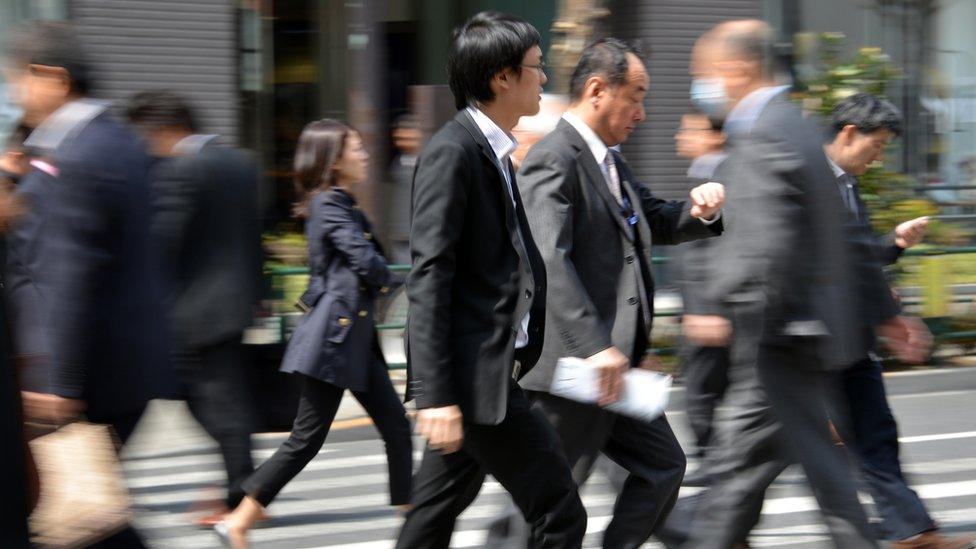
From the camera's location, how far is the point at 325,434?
→ 6.41 meters

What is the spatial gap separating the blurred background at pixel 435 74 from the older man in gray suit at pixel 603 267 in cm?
385

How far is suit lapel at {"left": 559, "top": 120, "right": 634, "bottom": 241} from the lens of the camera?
15.9 ft

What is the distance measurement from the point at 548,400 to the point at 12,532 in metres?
1.83

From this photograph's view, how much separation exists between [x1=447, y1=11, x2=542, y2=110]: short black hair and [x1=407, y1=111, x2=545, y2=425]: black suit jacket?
87mm

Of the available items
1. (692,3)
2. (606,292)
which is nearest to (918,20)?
(692,3)

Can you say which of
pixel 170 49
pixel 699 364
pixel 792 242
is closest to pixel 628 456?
pixel 792 242

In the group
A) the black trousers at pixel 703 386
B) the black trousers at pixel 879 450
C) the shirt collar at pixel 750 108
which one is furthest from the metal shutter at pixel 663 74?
the shirt collar at pixel 750 108

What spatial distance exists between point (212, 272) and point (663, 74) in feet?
31.2

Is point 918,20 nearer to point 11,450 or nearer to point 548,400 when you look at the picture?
point 548,400

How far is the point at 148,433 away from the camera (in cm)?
907

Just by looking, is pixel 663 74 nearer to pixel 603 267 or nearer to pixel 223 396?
pixel 223 396

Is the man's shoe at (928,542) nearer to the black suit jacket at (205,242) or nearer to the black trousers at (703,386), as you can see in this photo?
the black trousers at (703,386)

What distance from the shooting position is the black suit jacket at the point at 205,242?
5.95 metres

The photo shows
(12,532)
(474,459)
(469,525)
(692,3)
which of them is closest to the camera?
(12,532)
